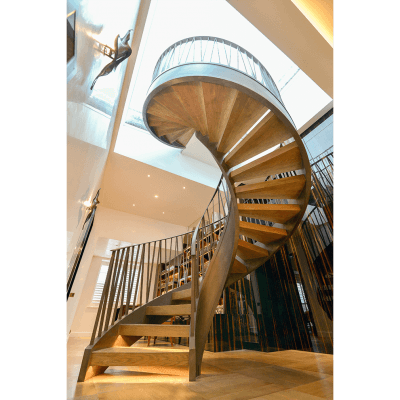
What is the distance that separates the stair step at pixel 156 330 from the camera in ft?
7.68

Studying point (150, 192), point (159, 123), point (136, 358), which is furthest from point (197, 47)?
point (150, 192)

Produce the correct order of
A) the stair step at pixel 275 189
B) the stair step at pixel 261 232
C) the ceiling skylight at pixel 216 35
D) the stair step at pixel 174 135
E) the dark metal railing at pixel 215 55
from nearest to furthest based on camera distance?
the stair step at pixel 275 189 < the dark metal railing at pixel 215 55 < the stair step at pixel 261 232 < the stair step at pixel 174 135 < the ceiling skylight at pixel 216 35

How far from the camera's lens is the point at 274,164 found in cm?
286

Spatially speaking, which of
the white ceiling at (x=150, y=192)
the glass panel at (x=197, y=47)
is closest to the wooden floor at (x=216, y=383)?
the glass panel at (x=197, y=47)

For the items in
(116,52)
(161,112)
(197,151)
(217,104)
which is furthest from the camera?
(197,151)

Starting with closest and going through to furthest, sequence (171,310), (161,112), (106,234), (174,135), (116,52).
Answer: (116,52) < (171,310) < (161,112) < (174,135) < (106,234)

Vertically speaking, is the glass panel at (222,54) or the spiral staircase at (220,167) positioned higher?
the glass panel at (222,54)

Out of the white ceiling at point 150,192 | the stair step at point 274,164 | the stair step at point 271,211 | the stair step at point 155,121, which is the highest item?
the white ceiling at point 150,192

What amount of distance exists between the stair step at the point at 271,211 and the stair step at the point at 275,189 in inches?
6.0

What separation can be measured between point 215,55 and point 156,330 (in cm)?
347

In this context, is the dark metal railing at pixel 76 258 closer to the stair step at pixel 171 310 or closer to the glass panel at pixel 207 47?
the stair step at pixel 171 310

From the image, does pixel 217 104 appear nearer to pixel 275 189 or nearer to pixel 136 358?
pixel 275 189
